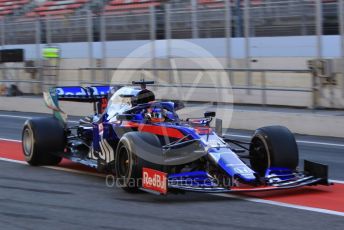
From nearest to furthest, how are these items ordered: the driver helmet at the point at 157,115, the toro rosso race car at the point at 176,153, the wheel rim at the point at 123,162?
the toro rosso race car at the point at 176,153
the wheel rim at the point at 123,162
the driver helmet at the point at 157,115

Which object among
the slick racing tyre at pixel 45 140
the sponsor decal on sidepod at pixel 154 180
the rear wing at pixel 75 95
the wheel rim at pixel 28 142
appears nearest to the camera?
the sponsor decal on sidepod at pixel 154 180

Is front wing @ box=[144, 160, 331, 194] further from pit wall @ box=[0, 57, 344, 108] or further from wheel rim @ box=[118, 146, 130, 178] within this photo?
pit wall @ box=[0, 57, 344, 108]

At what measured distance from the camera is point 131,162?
7402 mm

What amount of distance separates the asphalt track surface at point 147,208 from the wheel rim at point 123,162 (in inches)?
9.5

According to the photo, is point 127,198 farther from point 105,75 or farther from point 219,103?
point 105,75

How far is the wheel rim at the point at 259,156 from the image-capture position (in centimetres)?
796

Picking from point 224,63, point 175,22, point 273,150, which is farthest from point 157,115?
point 175,22

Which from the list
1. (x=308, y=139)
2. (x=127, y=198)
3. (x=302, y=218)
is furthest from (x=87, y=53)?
(x=302, y=218)

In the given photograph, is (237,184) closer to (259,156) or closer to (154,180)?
(154,180)

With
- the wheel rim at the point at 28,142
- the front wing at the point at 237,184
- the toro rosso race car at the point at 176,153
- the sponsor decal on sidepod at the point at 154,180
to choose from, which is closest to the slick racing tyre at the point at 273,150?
the toro rosso race car at the point at 176,153

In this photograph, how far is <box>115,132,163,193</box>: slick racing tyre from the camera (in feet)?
24.1

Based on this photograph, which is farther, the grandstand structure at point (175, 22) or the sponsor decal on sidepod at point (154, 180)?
the grandstand structure at point (175, 22)

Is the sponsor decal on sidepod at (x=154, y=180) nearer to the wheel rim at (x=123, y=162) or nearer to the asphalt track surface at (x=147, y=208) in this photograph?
the asphalt track surface at (x=147, y=208)

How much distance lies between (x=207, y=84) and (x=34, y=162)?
807 cm
